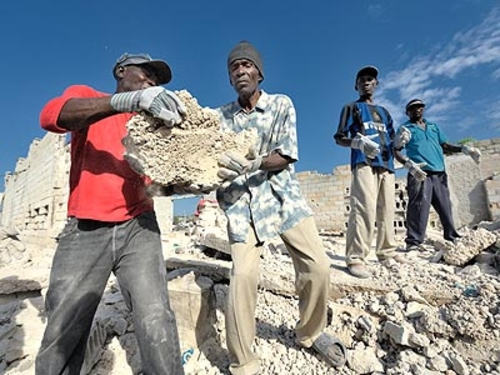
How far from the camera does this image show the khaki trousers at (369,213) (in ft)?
8.45

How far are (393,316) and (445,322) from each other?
288mm

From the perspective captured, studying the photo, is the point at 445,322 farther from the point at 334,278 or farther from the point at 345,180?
the point at 345,180

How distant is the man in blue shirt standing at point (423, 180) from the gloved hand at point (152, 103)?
280 cm

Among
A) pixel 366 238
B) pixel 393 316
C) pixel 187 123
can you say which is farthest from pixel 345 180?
pixel 187 123

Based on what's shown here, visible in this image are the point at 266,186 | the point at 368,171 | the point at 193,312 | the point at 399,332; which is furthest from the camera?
the point at 368,171

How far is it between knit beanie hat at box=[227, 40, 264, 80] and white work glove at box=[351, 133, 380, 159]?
4.14 ft

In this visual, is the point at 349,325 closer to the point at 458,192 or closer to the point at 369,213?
the point at 369,213

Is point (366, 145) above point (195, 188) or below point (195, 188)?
above

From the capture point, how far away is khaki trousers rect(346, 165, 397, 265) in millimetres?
2576

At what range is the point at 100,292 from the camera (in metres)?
1.39

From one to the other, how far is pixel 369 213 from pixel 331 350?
1.34 meters

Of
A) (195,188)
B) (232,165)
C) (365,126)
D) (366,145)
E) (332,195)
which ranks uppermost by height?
(365,126)

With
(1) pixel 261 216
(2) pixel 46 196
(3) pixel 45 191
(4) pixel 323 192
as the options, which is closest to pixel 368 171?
(1) pixel 261 216

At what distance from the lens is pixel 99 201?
138 cm
